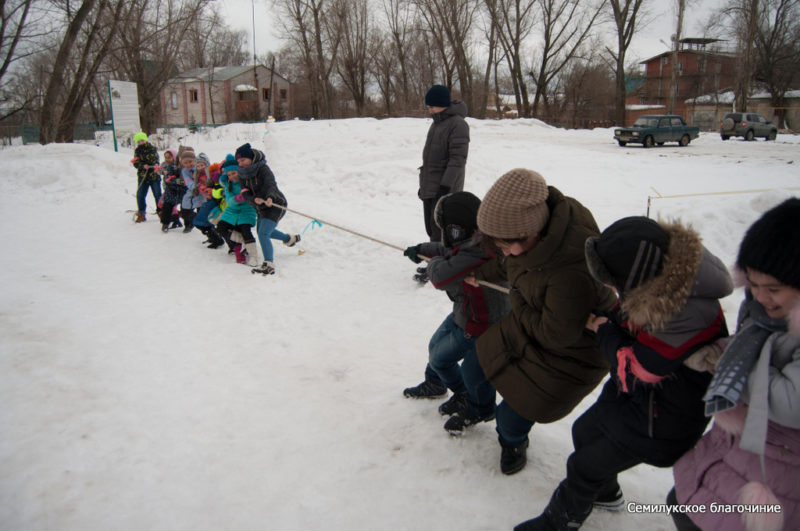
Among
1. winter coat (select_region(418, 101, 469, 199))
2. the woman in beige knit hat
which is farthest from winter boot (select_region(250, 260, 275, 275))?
the woman in beige knit hat

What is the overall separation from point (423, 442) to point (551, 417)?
0.96 metres

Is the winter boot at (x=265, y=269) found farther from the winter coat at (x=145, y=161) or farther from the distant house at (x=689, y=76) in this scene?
the distant house at (x=689, y=76)

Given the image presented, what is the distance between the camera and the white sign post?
Result: 1579cm

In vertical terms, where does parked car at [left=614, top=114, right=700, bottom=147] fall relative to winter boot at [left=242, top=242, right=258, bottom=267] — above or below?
above

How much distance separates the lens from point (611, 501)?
237cm

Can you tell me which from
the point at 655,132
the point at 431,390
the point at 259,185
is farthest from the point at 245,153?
the point at 655,132

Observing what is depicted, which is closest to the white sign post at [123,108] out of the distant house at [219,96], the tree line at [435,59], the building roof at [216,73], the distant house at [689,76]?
the tree line at [435,59]

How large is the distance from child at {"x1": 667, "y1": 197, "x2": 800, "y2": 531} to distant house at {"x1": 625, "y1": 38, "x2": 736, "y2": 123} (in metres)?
56.0

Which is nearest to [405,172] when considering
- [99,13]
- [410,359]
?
[410,359]

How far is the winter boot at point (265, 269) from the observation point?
633cm

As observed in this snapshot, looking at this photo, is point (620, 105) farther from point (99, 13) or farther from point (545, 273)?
point (545, 273)

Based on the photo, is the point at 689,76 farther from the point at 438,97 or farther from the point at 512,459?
the point at 512,459

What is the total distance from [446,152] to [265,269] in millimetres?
2765

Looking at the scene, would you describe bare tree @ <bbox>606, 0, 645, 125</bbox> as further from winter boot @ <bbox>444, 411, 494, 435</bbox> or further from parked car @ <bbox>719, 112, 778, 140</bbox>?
winter boot @ <bbox>444, 411, 494, 435</bbox>
